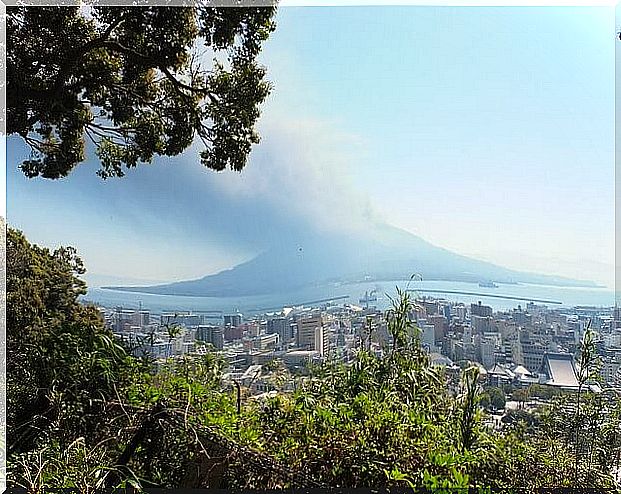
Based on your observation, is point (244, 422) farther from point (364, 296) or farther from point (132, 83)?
point (132, 83)

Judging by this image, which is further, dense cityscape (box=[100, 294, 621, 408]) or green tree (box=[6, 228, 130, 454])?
green tree (box=[6, 228, 130, 454])

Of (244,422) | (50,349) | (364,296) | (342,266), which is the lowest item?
(244,422)

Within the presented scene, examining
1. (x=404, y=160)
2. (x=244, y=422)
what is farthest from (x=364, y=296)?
(x=244, y=422)

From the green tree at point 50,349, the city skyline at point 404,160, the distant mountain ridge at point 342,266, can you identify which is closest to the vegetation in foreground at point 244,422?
the green tree at point 50,349

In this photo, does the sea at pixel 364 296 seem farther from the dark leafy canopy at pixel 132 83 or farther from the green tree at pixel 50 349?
the dark leafy canopy at pixel 132 83

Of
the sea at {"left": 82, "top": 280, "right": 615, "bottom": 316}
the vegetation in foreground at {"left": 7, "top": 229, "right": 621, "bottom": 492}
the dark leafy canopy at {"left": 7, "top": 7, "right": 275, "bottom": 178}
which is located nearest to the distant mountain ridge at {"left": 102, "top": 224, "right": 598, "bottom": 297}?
the sea at {"left": 82, "top": 280, "right": 615, "bottom": 316}

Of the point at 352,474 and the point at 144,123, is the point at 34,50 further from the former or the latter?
the point at 352,474

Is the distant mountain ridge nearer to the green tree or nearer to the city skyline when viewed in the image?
the city skyline
